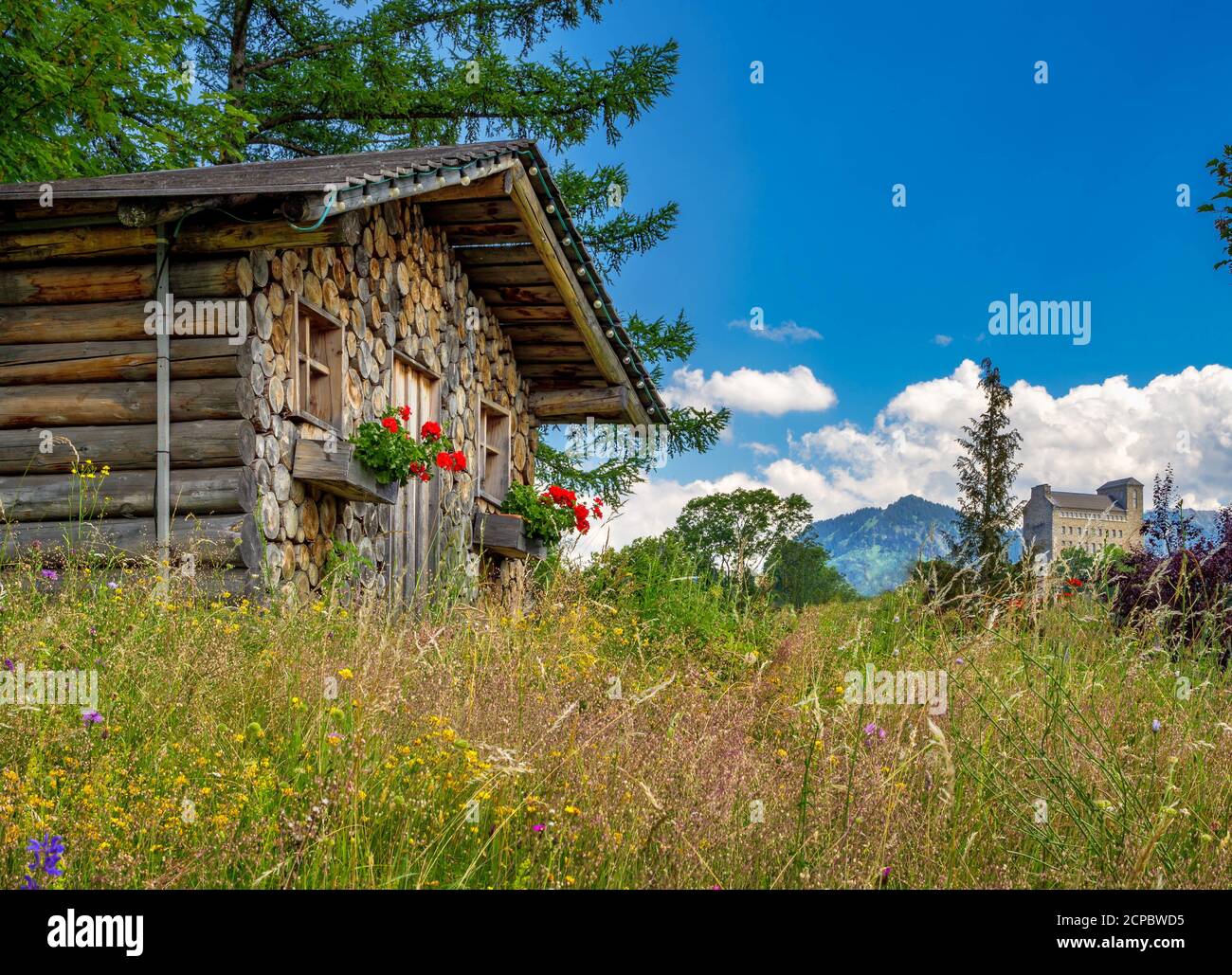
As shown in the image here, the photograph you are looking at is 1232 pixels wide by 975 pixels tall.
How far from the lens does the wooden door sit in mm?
9328

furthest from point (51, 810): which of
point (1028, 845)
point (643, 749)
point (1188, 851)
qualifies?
point (1188, 851)

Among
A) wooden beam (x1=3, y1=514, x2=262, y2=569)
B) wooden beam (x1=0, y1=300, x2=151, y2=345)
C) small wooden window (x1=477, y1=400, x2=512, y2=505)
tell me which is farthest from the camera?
small wooden window (x1=477, y1=400, x2=512, y2=505)

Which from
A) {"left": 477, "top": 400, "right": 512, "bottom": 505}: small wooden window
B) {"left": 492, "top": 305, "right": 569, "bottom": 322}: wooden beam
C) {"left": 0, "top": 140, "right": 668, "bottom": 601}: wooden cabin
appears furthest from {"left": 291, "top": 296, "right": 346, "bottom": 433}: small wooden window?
{"left": 492, "top": 305, "right": 569, "bottom": 322}: wooden beam

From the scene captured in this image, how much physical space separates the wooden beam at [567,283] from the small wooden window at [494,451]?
132 centimetres

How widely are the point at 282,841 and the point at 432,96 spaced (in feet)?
54.1

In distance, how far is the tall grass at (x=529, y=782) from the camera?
9.13 feet

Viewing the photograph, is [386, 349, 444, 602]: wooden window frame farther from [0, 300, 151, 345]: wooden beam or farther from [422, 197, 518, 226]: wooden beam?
[0, 300, 151, 345]: wooden beam

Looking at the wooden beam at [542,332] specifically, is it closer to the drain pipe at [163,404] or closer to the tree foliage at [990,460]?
the drain pipe at [163,404]

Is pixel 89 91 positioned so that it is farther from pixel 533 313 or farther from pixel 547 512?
pixel 547 512

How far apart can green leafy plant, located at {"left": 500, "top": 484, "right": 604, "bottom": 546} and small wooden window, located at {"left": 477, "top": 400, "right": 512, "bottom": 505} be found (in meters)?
0.16

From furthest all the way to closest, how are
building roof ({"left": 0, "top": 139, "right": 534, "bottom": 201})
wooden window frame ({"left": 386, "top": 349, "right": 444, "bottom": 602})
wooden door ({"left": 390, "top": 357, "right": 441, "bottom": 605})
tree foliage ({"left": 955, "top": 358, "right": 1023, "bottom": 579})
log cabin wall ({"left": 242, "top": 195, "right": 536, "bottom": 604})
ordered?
tree foliage ({"left": 955, "top": 358, "right": 1023, "bottom": 579})
wooden door ({"left": 390, "top": 357, "right": 441, "bottom": 605})
wooden window frame ({"left": 386, "top": 349, "right": 444, "bottom": 602})
log cabin wall ({"left": 242, "top": 195, "right": 536, "bottom": 604})
building roof ({"left": 0, "top": 139, "right": 534, "bottom": 201})

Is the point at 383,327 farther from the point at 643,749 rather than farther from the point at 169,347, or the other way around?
the point at 643,749

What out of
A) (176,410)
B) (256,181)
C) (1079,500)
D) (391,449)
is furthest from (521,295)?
(1079,500)
